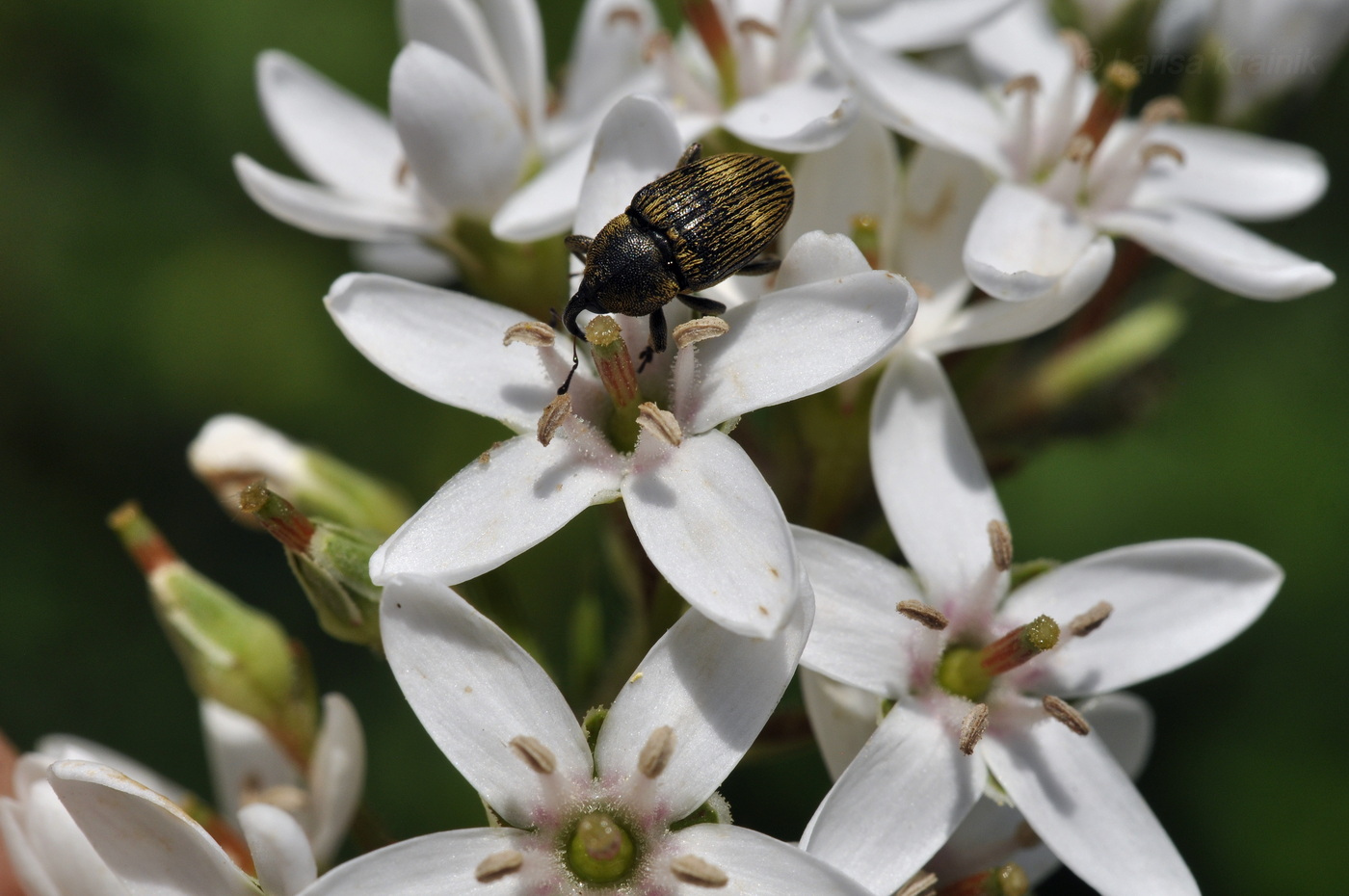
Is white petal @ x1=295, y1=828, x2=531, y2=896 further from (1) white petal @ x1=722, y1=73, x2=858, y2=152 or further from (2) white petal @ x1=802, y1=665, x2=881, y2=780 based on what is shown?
(1) white petal @ x1=722, y1=73, x2=858, y2=152

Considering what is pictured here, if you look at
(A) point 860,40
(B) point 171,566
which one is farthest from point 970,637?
(B) point 171,566

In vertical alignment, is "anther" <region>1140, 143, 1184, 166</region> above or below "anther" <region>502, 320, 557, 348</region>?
below

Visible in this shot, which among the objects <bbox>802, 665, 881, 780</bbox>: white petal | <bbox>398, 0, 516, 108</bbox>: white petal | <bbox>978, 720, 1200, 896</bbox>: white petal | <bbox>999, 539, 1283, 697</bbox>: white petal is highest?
<bbox>398, 0, 516, 108</bbox>: white petal

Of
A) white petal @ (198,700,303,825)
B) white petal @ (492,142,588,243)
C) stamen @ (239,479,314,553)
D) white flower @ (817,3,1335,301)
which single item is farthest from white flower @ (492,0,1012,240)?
white petal @ (198,700,303,825)

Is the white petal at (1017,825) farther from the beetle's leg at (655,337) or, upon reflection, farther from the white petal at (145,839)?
the white petal at (145,839)

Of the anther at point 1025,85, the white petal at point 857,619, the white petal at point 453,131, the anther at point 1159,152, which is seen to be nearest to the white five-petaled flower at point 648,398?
the white petal at point 857,619

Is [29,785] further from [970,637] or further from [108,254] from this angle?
[108,254]

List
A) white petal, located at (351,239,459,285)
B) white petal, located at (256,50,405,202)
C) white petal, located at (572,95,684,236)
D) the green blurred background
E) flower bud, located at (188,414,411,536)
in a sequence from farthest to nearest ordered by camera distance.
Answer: the green blurred background, white petal, located at (351,239,459,285), white petal, located at (256,50,405,202), flower bud, located at (188,414,411,536), white petal, located at (572,95,684,236)

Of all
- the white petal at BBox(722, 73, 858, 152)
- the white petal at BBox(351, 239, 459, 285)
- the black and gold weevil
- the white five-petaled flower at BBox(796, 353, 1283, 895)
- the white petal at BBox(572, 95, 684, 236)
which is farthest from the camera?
the white petal at BBox(351, 239, 459, 285)
